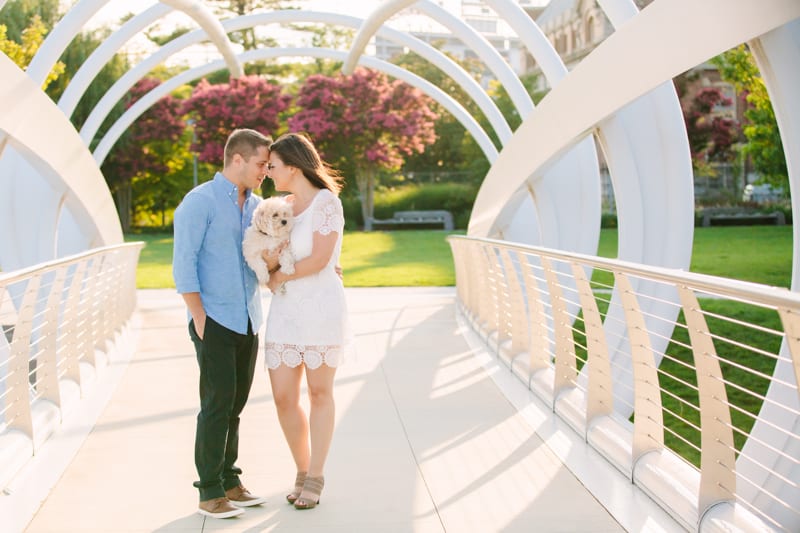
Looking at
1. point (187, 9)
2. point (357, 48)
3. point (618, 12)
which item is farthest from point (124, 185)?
point (618, 12)

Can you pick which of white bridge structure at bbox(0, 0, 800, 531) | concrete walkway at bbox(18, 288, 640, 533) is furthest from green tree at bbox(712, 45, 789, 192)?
concrete walkway at bbox(18, 288, 640, 533)

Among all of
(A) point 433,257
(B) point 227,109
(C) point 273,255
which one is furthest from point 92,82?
(C) point 273,255

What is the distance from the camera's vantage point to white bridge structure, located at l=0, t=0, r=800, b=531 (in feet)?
15.2

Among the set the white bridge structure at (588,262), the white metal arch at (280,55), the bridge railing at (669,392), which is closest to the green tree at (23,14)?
the white metal arch at (280,55)

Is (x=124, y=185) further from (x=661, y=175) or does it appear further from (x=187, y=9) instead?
(x=661, y=175)

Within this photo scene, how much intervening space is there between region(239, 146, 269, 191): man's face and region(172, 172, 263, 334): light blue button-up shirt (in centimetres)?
7

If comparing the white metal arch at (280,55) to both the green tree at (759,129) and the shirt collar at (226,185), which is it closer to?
the green tree at (759,129)

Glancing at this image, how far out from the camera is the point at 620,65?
7.96m

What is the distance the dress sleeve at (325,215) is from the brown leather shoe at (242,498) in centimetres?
137

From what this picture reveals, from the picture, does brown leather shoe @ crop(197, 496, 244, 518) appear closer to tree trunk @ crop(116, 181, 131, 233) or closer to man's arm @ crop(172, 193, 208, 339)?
man's arm @ crop(172, 193, 208, 339)

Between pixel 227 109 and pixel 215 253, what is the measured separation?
36909mm

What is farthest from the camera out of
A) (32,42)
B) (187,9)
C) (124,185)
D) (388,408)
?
(124,185)

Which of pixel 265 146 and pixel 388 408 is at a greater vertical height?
pixel 265 146

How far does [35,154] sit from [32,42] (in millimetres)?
13447
